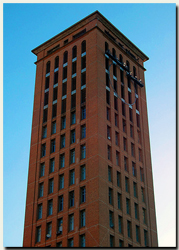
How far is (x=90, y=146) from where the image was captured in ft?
186

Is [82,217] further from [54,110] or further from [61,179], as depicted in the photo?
[54,110]

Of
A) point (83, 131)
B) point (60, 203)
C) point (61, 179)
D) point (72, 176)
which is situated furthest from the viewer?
point (83, 131)

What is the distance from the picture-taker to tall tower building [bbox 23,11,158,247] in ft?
175

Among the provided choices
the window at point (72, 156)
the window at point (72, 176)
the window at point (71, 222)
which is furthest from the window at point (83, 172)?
the window at point (71, 222)

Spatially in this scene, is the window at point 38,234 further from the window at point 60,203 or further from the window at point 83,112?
the window at point 83,112

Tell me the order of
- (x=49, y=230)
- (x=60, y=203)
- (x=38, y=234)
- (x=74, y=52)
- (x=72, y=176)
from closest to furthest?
(x=49, y=230), (x=38, y=234), (x=60, y=203), (x=72, y=176), (x=74, y=52)

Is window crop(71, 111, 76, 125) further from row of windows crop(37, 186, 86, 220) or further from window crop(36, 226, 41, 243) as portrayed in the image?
window crop(36, 226, 41, 243)

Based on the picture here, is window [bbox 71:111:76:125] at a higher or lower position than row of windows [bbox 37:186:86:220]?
higher

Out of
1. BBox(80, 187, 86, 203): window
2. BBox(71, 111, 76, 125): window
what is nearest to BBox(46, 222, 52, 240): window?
BBox(80, 187, 86, 203): window

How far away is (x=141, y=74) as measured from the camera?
245 ft

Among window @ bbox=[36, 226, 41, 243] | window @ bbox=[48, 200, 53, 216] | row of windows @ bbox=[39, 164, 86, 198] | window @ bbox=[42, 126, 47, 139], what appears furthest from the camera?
window @ bbox=[42, 126, 47, 139]

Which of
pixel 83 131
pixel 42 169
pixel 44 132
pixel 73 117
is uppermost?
pixel 73 117

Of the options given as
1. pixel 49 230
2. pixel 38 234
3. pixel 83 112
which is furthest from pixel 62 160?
pixel 38 234

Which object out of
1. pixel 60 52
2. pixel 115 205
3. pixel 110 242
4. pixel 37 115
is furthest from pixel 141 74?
pixel 110 242
